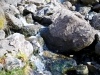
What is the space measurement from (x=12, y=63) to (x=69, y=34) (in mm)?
4945

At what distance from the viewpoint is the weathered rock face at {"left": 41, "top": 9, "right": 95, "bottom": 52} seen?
48.8ft

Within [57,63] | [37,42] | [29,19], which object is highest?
[29,19]

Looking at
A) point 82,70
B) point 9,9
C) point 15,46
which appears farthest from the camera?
point 9,9

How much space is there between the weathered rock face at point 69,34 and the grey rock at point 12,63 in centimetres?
410

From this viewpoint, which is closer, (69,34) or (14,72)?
(14,72)

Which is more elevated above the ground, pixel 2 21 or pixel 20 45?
pixel 2 21

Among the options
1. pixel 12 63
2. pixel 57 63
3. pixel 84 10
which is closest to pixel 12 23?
pixel 57 63

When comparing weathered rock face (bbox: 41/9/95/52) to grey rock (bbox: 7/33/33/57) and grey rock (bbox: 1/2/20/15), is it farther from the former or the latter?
grey rock (bbox: 1/2/20/15)

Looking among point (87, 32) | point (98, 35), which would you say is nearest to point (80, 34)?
point (87, 32)

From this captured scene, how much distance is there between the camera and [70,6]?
24.0 m

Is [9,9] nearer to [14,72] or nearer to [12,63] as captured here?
[12,63]

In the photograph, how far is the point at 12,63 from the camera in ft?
38.2

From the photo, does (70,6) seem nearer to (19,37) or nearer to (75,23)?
(75,23)

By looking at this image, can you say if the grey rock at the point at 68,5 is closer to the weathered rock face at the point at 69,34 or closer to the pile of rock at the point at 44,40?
the pile of rock at the point at 44,40
